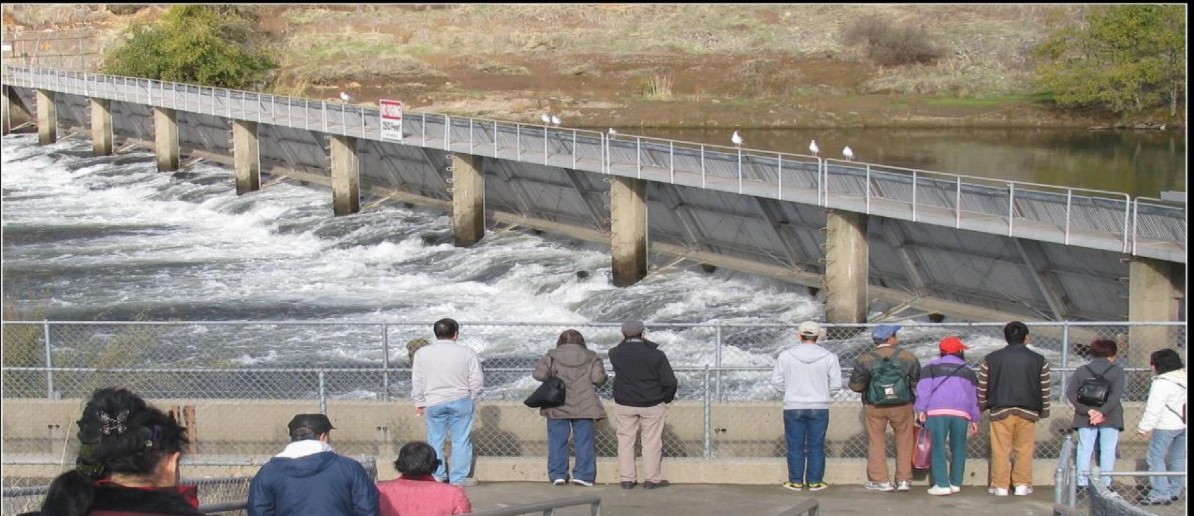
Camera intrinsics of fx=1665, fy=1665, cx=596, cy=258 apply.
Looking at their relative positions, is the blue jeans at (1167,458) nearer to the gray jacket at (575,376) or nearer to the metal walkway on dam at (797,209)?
the gray jacket at (575,376)

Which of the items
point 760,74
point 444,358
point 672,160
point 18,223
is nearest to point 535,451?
point 444,358

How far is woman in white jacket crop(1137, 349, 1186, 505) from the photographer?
12023 millimetres

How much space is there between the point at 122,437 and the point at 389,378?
15809 mm

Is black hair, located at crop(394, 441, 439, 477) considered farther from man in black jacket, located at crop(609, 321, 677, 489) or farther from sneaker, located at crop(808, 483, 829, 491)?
sneaker, located at crop(808, 483, 829, 491)

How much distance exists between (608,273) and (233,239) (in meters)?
11.2

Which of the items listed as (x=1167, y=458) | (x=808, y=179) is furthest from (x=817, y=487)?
(x=808, y=179)

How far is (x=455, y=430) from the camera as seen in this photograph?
13.1 m

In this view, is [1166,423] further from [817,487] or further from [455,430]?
[455,430]

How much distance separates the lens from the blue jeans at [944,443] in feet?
42.3

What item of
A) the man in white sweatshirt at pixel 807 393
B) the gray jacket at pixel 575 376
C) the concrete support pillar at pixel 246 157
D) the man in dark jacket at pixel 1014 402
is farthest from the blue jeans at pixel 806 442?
the concrete support pillar at pixel 246 157

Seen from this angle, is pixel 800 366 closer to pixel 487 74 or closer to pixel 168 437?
pixel 168 437

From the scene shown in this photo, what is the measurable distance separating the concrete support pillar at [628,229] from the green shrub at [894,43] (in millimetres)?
46443

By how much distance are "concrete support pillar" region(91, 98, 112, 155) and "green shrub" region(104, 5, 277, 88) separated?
7.82m

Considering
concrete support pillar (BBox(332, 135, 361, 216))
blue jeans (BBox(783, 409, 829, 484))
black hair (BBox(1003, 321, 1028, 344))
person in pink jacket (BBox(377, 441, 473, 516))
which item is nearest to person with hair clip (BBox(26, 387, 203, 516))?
person in pink jacket (BBox(377, 441, 473, 516))
